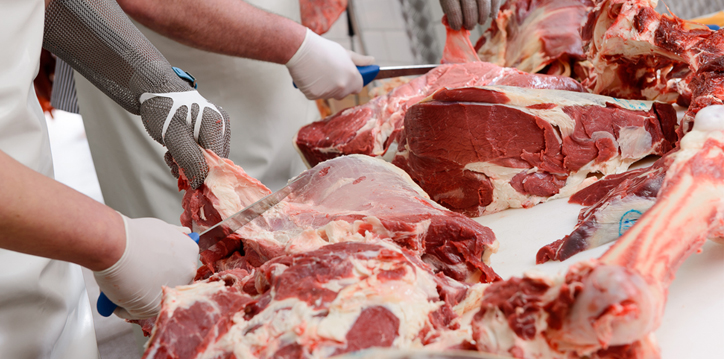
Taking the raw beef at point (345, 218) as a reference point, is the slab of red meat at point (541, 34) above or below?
above

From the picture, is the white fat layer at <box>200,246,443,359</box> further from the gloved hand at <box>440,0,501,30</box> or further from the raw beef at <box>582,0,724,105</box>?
the gloved hand at <box>440,0,501,30</box>

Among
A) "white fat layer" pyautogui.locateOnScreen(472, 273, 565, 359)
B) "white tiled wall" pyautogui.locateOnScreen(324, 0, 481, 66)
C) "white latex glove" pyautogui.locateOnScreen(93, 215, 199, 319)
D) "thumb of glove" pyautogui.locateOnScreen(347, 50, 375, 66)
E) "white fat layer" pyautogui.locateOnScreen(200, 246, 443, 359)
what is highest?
"white fat layer" pyautogui.locateOnScreen(472, 273, 565, 359)

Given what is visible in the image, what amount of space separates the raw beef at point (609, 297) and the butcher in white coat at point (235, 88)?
2.01 metres

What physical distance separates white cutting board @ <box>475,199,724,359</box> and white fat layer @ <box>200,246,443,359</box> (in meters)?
0.29

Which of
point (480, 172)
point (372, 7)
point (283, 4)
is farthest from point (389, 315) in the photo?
point (372, 7)

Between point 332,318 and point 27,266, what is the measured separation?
1071mm

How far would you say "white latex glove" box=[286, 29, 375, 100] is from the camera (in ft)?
8.51

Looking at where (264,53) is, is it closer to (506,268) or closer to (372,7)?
(506,268)

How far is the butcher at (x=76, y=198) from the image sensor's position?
3.27 feet

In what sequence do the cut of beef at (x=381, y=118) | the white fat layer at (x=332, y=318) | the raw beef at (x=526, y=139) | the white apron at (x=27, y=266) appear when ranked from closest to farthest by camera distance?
1. the white fat layer at (x=332, y=318)
2. the white apron at (x=27, y=266)
3. the raw beef at (x=526, y=139)
4. the cut of beef at (x=381, y=118)

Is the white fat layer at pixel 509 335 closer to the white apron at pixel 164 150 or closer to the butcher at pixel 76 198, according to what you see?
Answer: the butcher at pixel 76 198

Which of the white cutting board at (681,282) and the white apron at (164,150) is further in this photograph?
the white apron at (164,150)

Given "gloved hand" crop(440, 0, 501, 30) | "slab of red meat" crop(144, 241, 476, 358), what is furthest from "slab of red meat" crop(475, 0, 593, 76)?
"slab of red meat" crop(144, 241, 476, 358)

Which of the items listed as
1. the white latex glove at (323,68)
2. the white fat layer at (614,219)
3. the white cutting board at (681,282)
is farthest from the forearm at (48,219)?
the white latex glove at (323,68)
